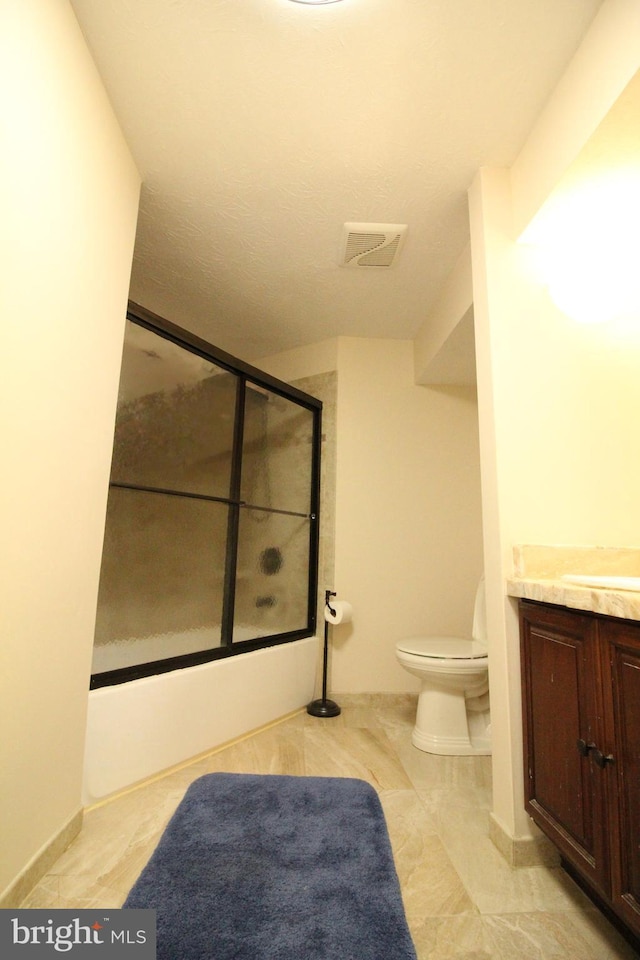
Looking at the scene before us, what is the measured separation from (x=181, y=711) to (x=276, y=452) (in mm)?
1539

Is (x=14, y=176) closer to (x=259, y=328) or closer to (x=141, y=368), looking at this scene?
(x=141, y=368)

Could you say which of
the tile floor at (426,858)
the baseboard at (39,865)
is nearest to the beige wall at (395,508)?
the tile floor at (426,858)

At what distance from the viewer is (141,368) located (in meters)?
2.09

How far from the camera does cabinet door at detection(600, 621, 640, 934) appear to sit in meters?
0.89

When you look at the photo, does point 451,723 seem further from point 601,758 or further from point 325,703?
point 601,758

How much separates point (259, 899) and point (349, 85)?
2314 mm

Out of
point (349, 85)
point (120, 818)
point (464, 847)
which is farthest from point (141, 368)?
point (464, 847)

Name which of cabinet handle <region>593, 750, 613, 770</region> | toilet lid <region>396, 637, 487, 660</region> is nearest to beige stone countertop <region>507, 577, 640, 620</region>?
cabinet handle <region>593, 750, 613, 770</region>

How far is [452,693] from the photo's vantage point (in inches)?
87.3

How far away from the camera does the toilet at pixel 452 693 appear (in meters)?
2.10

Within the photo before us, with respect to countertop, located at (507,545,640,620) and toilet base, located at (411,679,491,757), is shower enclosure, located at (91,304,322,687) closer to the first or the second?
toilet base, located at (411,679,491,757)

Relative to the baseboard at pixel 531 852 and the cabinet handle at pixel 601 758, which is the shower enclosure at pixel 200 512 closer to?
the baseboard at pixel 531 852

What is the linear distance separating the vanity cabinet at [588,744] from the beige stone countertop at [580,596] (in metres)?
0.03

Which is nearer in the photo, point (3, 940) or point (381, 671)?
point (3, 940)
